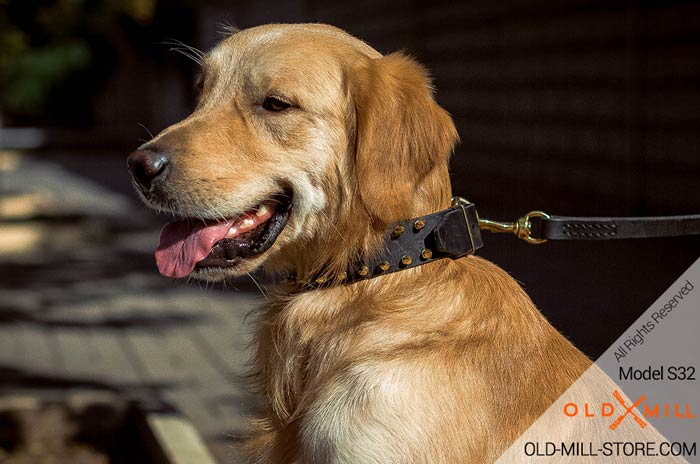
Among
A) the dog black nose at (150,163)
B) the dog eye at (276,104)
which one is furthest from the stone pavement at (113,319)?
the dog eye at (276,104)

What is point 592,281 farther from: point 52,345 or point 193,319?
point 52,345

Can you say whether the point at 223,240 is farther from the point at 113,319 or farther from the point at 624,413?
the point at 113,319

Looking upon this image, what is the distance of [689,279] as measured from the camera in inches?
219

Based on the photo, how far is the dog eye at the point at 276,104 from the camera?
9.61ft

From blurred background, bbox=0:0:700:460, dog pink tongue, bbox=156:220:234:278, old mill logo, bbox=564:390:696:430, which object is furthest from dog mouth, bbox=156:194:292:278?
blurred background, bbox=0:0:700:460

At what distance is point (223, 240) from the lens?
2.85 meters

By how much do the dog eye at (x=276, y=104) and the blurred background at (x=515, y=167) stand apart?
89 cm

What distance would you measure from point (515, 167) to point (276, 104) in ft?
26.9

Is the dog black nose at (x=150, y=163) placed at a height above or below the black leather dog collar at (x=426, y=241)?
above

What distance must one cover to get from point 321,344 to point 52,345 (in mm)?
4647

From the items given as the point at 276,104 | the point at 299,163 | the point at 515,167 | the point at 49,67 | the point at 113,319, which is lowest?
the point at 49,67

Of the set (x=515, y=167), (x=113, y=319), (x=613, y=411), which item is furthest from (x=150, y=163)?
(x=515, y=167)

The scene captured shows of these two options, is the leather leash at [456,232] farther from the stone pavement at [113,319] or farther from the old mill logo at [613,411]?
the stone pavement at [113,319]

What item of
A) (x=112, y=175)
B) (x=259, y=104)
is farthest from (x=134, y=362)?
(x=112, y=175)
